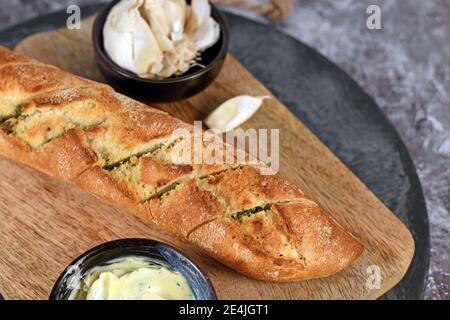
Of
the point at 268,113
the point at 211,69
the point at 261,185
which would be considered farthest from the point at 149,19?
the point at 261,185

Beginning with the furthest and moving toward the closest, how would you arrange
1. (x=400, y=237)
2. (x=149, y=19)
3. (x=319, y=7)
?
1. (x=319, y=7)
2. (x=149, y=19)
3. (x=400, y=237)

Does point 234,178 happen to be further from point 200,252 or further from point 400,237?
point 400,237

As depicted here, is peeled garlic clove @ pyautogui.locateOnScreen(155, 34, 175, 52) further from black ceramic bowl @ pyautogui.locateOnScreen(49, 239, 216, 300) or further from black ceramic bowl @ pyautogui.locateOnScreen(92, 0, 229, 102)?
black ceramic bowl @ pyautogui.locateOnScreen(49, 239, 216, 300)

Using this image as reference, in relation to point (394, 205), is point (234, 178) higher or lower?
higher

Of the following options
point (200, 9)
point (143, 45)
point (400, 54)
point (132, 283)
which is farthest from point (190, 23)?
point (400, 54)

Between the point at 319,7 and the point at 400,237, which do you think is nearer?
the point at 400,237
